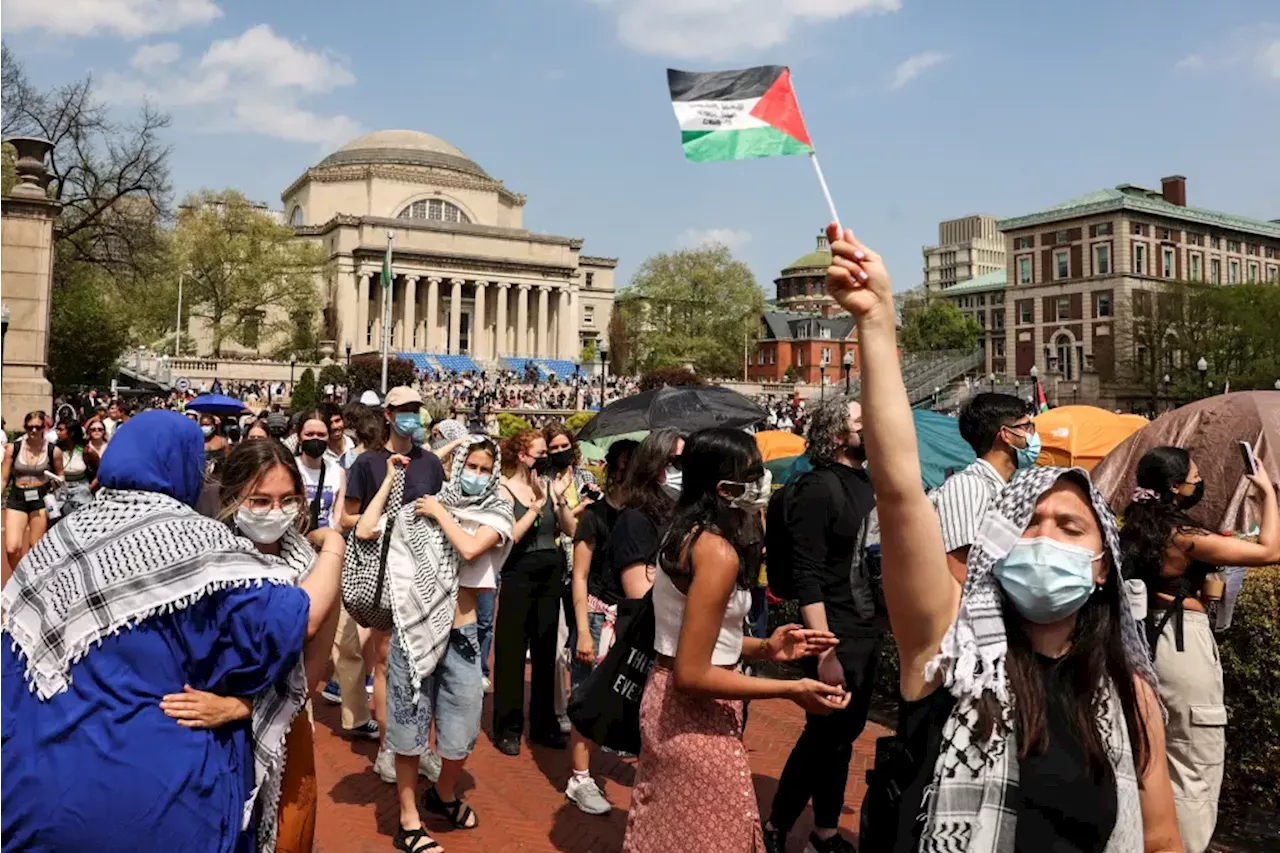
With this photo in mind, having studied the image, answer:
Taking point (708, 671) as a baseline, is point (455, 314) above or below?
above

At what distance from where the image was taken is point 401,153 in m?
96.1

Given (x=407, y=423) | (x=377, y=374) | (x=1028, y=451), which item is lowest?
(x=1028, y=451)

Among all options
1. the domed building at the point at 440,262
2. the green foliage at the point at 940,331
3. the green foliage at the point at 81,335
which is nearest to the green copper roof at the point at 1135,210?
the green foliage at the point at 940,331

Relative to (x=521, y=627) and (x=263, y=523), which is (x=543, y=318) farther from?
(x=263, y=523)

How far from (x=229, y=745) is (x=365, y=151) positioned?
101184 mm

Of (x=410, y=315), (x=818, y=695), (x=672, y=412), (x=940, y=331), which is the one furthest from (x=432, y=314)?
(x=818, y=695)

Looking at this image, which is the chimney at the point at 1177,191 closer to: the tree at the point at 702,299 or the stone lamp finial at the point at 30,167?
the tree at the point at 702,299

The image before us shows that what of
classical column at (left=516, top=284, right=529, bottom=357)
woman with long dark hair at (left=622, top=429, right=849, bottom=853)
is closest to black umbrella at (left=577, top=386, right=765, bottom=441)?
woman with long dark hair at (left=622, top=429, right=849, bottom=853)

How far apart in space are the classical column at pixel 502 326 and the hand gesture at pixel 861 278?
8461cm

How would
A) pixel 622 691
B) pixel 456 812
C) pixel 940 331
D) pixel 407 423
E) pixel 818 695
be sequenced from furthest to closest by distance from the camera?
pixel 940 331
pixel 407 423
pixel 456 812
pixel 622 691
pixel 818 695

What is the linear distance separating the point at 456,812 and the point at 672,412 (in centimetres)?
512

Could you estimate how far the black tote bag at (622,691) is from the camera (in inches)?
147

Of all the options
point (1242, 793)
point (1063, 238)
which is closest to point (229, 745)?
point (1242, 793)

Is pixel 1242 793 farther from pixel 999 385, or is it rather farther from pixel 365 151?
pixel 365 151
